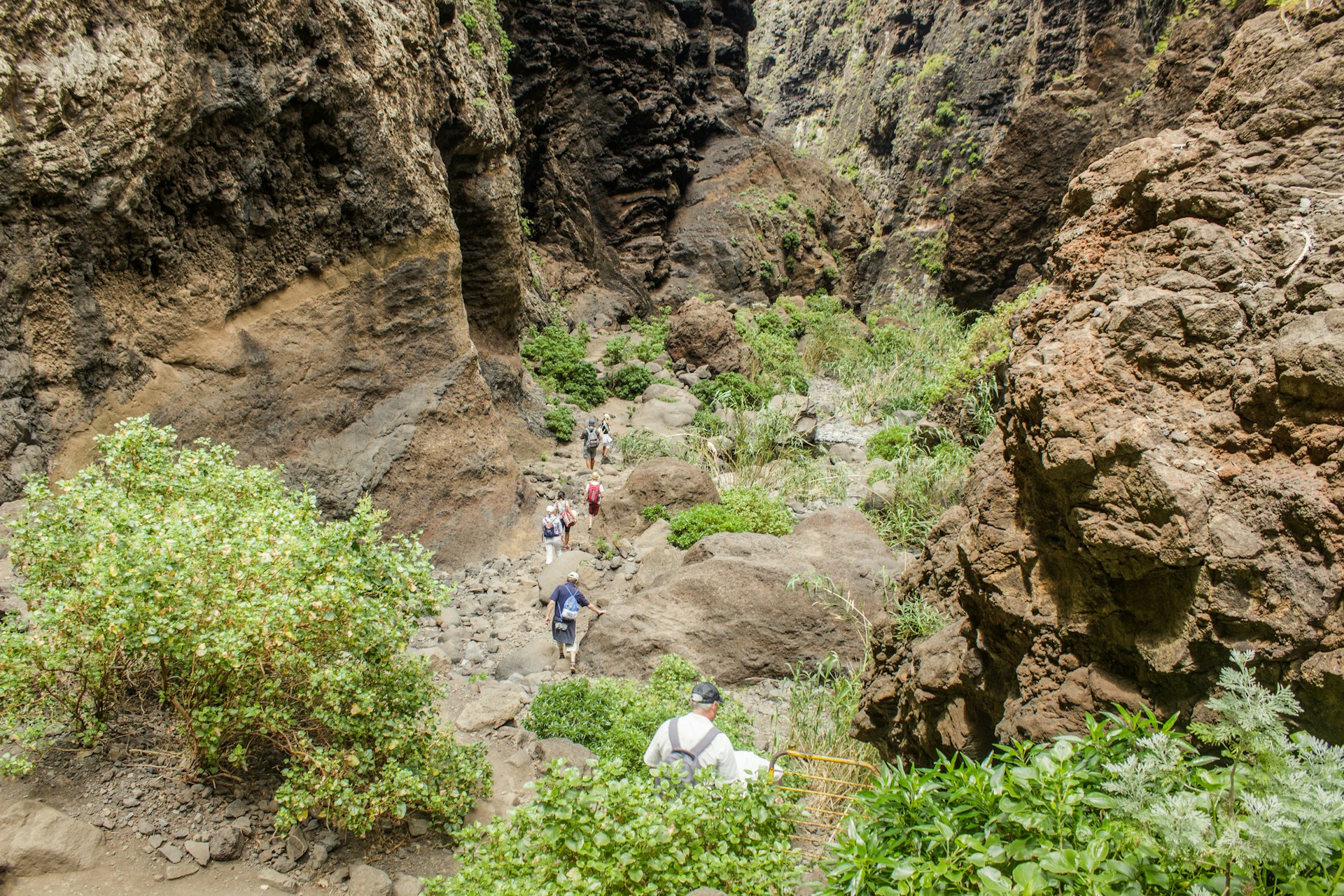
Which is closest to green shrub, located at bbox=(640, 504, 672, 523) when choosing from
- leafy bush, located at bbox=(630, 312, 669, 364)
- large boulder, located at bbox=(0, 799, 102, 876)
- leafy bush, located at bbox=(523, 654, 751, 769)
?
leafy bush, located at bbox=(523, 654, 751, 769)

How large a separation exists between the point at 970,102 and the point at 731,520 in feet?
79.2

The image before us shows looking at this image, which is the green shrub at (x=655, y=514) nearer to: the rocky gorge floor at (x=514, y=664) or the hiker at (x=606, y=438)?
the rocky gorge floor at (x=514, y=664)

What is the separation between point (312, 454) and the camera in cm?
898

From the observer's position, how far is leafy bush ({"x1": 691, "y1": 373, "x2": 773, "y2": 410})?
16.9 meters

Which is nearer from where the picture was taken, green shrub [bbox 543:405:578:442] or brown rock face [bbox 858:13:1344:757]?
brown rock face [bbox 858:13:1344:757]

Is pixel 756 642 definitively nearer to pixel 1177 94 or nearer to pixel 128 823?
pixel 128 823

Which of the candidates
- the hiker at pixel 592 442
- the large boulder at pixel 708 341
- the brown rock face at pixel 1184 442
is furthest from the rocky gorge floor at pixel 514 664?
the brown rock face at pixel 1184 442

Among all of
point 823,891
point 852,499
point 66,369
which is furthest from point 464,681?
point 852,499

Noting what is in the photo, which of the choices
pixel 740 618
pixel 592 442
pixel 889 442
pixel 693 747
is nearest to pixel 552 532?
pixel 740 618

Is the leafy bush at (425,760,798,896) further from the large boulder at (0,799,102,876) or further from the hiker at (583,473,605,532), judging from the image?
the hiker at (583,473,605,532)

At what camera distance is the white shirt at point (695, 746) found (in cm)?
404

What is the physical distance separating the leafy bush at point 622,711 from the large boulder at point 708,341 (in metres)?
12.9

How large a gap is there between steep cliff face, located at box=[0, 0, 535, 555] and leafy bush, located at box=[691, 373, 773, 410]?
6.88 m

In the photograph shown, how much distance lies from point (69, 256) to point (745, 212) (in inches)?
772
